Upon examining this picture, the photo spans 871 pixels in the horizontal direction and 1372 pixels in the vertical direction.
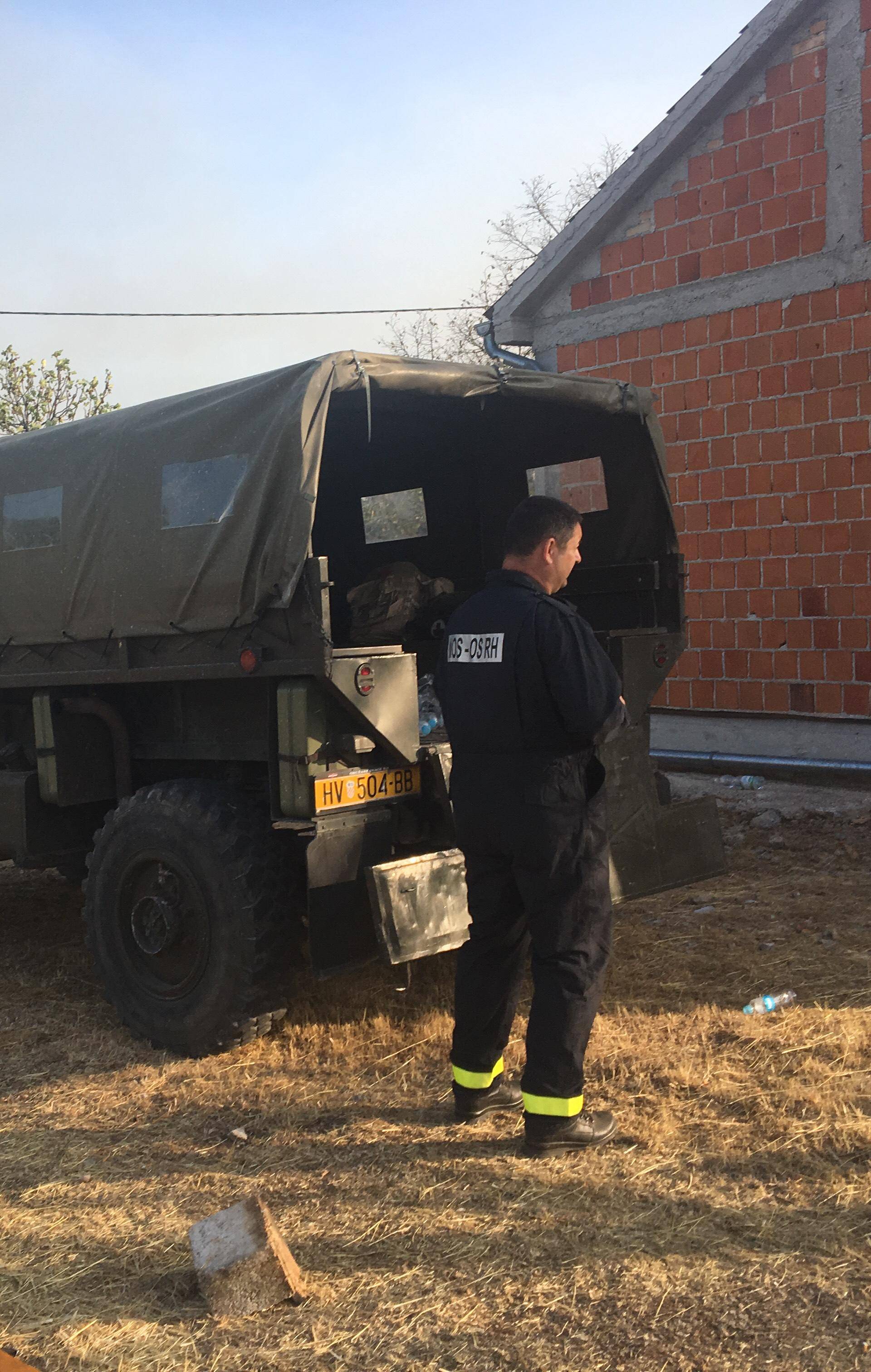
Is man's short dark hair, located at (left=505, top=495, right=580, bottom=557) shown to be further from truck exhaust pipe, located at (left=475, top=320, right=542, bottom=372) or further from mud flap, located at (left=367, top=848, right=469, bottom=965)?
truck exhaust pipe, located at (left=475, top=320, right=542, bottom=372)

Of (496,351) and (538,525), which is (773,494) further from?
(538,525)

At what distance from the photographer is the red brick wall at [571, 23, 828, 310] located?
912 cm

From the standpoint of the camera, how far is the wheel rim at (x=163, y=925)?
4.88 m

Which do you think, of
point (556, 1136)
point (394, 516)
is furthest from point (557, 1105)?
point (394, 516)

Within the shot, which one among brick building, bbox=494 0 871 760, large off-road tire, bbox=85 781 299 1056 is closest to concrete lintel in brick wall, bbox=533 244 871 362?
brick building, bbox=494 0 871 760

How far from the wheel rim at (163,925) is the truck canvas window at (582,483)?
101 inches

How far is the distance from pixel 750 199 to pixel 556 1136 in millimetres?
8025

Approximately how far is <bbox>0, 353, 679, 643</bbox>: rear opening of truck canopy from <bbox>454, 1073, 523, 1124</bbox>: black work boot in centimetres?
189

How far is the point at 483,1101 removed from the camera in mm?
4176

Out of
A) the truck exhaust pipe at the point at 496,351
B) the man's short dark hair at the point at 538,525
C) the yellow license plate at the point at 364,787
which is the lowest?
the yellow license plate at the point at 364,787

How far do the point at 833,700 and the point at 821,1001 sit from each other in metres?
4.29

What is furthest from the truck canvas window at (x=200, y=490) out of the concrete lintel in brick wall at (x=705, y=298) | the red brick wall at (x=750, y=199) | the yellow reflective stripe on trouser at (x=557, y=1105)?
the red brick wall at (x=750, y=199)

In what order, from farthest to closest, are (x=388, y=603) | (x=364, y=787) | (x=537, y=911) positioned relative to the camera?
(x=388, y=603), (x=364, y=787), (x=537, y=911)

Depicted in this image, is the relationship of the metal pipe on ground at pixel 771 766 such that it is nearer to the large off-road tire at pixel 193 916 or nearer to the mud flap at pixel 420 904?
the mud flap at pixel 420 904
